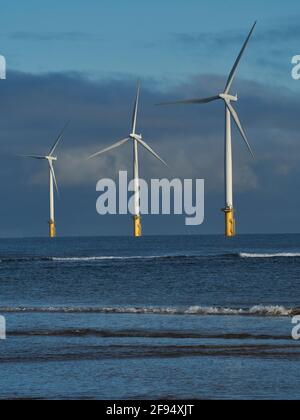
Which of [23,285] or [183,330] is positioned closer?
[183,330]

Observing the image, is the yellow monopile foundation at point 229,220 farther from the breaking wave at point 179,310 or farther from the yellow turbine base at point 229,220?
the breaking wave at point 179,310

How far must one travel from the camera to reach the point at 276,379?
81.4 feet

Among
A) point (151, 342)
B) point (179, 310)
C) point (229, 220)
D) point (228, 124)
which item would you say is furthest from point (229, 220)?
point (151, 342)

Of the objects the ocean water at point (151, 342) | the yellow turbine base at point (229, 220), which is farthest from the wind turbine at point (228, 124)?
the ocean water at point (151, 342)

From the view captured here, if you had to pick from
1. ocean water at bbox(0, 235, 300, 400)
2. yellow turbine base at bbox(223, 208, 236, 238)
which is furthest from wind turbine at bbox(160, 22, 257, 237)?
ocean water at bbox(0, 235, 300, 400)

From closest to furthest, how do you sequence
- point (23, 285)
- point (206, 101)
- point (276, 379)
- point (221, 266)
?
point (276, 379)
point (23, 285)
point (221, 266)
point (206, 101)

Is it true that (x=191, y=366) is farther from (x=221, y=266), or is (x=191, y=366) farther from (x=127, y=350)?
(x=221, y=266)

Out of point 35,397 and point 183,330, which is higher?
point 183,330

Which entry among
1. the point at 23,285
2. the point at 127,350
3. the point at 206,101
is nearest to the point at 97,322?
the point at 127,350

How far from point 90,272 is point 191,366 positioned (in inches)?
2388

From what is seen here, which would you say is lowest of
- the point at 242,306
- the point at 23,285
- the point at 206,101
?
the point at 242,306

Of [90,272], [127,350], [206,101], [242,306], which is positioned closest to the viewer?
[127,350]

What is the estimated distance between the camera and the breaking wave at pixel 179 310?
43.8 meters

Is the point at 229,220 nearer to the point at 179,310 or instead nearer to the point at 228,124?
the point at 228,124
